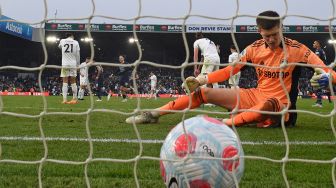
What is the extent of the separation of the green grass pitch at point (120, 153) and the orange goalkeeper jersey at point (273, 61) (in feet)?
1.63

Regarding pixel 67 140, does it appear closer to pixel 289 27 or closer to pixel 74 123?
pixel 74 123

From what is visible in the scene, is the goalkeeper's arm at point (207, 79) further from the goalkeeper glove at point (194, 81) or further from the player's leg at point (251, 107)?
the player's leg at point (251, 107)

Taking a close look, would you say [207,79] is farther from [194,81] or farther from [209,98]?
[209,98]

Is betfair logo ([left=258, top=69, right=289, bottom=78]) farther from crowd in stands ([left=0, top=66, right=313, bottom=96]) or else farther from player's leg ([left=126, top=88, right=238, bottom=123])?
crowd in stands ([left=0, top=66, right=313, bottom=96])

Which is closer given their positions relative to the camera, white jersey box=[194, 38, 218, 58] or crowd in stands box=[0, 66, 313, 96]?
white jersey box=[194, 38, 218, 58]

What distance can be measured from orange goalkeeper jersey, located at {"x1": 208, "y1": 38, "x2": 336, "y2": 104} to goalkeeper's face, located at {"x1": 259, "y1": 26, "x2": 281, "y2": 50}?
134mm

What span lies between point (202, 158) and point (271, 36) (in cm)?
268

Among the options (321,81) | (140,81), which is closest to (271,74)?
(321,81)

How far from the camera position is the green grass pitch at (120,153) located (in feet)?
9.16

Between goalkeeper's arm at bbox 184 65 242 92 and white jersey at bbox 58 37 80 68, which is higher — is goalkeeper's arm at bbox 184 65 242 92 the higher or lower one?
the lower one

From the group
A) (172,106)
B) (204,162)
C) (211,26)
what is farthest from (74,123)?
(211,26)

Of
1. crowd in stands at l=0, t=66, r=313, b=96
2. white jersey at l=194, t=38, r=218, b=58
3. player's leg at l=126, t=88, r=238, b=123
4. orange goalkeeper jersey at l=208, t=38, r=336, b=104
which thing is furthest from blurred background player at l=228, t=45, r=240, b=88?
crowd in stands at l=0, t=66, r=313, b=96

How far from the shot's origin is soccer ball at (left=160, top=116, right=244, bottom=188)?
7.66 ft

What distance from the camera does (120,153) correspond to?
3.69m
